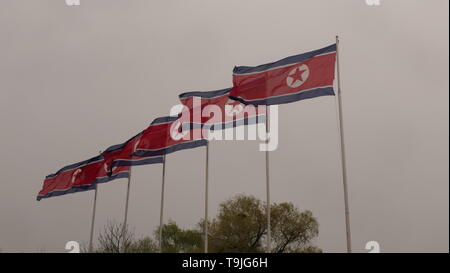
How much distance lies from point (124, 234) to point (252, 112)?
18175 mm

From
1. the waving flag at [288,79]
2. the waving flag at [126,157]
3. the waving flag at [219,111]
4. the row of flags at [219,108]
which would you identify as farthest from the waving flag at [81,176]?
the waving flag at [288,79]

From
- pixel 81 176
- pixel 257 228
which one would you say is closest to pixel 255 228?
pixel 257 228

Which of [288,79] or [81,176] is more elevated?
[81,176]

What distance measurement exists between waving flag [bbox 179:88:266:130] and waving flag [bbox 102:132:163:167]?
572 centimetres

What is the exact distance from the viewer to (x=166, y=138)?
94.2 feet

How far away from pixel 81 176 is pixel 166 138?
12.0 metres

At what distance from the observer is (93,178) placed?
36562 mm

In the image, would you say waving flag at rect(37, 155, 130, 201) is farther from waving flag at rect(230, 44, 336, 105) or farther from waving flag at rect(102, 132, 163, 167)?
waving flag at rect(230, 44, 336, 105)

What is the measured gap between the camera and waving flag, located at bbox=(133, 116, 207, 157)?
88.6 feet

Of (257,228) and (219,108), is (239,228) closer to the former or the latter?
(257,228)

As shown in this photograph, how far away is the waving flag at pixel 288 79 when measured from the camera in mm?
19625
